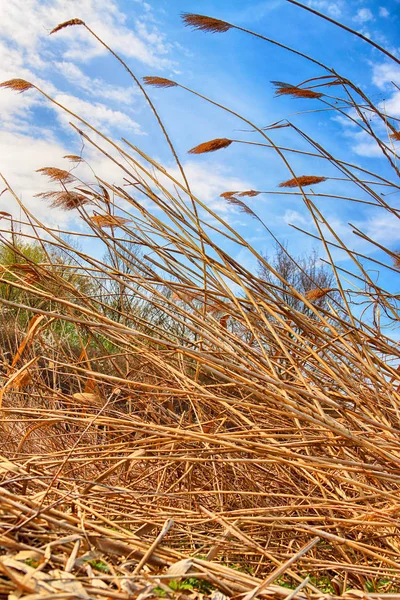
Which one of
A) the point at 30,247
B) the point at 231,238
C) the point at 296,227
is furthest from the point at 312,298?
the point at 30,247

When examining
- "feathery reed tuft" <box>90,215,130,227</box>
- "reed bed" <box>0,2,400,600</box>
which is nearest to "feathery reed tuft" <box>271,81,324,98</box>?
"reed bed" <box>0,2,400,600</box>

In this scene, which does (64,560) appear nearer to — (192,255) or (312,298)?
(192,255)

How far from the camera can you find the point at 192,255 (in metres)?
1.51

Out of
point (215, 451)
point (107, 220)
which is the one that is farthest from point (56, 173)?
point (215, 451)

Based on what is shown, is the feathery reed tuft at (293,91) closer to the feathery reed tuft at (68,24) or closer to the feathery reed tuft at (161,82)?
the feathery reed tuft at (161,82)

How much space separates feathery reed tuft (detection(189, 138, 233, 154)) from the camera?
5.58 feet

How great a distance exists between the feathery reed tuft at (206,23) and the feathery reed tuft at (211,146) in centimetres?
31

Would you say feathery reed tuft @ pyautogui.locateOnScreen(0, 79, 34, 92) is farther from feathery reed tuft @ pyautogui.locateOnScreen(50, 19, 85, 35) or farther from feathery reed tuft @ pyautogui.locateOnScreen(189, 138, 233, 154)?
feathery reed tuft @ pyautogui.locateOnScreen(189, 138, 233, 154)

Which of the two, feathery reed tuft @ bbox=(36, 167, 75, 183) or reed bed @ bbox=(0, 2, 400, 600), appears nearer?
reed bed @ bbox=(0, 2, 400, 600)

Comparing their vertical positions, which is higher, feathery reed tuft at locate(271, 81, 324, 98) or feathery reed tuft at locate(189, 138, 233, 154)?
feathery reed tuft at locate(271, 81, 324, 98)

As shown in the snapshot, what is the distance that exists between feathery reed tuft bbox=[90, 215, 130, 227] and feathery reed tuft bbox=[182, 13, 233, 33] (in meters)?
0.59

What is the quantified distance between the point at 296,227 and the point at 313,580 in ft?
3.48

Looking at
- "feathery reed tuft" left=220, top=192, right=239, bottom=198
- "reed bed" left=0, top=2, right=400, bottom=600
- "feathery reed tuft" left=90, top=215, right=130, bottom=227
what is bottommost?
"reed bed" left=0, top=2, right=400, bottom=600

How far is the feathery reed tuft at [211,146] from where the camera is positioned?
170 cm
